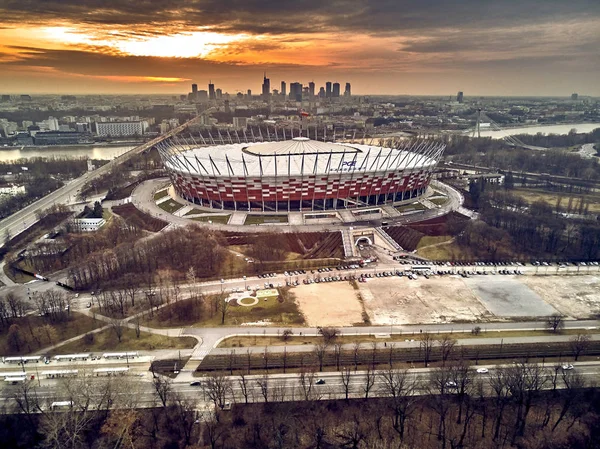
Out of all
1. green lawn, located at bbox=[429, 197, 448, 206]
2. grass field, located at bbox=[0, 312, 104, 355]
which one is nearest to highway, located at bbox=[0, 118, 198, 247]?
grass field, located at bbox=[0, 312, 104, 355]

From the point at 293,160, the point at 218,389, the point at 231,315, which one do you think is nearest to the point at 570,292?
the point at 231,315

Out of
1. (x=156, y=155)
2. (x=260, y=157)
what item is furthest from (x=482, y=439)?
(x=156, y=155)

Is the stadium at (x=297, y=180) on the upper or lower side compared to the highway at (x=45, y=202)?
upper

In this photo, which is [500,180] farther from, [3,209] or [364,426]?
[3,209]

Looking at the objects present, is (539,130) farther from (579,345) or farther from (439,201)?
(579,345)

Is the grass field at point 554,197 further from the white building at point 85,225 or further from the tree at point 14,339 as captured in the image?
the tree at point 14,339

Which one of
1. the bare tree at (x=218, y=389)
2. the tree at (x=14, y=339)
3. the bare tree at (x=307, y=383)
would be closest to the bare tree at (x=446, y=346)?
the bare tree at (x=307, y=383)

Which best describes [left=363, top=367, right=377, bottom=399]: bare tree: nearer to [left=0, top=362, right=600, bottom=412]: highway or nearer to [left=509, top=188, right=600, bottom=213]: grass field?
[left=0, top=362, right=600, bottom=412]: highway
